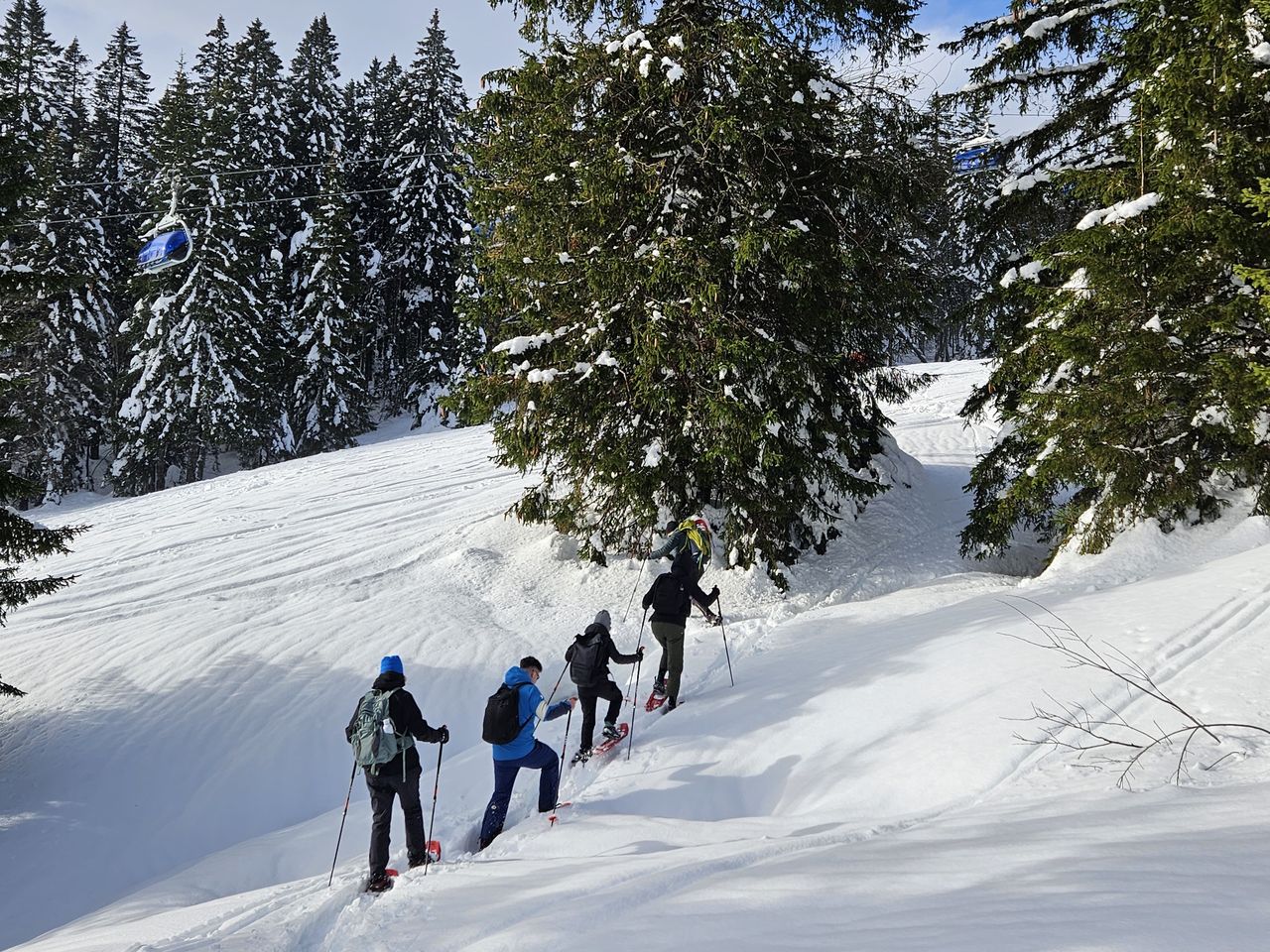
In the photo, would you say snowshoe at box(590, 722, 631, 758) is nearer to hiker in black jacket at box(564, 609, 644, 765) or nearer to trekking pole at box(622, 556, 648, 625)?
hiker in black jacket at box(564, 609, 644, 765)

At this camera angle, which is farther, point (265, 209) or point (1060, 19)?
point (265, 209)

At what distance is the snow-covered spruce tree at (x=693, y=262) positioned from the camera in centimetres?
1041

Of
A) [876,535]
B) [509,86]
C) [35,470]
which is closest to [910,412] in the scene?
[876,535]

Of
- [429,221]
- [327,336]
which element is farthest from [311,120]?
[327,336]

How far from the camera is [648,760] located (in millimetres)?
7492

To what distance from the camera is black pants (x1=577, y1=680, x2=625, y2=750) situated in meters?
7.78

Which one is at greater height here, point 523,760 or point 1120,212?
point 1120,212

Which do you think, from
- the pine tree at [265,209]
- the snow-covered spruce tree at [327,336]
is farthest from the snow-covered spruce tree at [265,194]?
the snow-covered spruce tree at [327,336]

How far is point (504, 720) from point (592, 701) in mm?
1560

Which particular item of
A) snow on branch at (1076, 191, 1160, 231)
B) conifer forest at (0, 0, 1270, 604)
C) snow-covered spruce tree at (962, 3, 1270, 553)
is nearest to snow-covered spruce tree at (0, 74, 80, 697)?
conifer forest at (0, 0, 1270, 604)

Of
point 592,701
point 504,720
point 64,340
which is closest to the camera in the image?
point 504,720

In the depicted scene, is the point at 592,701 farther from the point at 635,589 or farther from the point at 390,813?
the point at 635,589

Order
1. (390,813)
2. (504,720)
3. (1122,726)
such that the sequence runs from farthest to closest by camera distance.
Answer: (504,720) < (390,813) < (1122,726)

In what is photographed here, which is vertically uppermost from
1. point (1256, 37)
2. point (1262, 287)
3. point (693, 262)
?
point (1256, 37)
